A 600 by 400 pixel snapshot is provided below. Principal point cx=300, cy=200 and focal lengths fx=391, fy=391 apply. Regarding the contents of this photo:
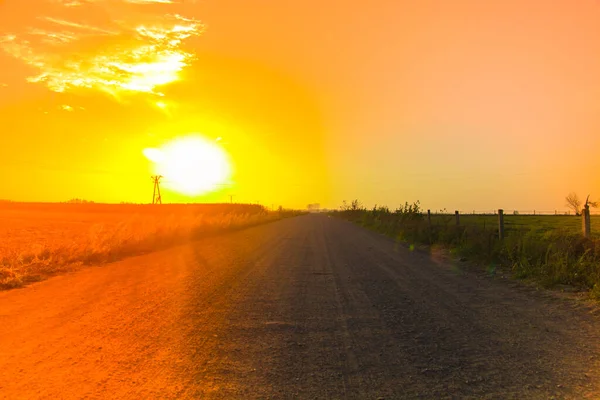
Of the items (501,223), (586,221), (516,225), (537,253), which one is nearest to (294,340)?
(537,253)

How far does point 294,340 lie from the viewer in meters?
5.05

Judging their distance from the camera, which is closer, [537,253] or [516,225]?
[537,253]

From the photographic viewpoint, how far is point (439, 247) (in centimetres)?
1670

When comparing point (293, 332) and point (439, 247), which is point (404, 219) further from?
point (293, 332)

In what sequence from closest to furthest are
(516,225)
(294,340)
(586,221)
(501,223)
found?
(294,340), (586,221), (501,223), (516,225)

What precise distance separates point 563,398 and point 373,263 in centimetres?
882

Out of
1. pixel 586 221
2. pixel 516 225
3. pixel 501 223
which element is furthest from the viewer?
pixel 516 225

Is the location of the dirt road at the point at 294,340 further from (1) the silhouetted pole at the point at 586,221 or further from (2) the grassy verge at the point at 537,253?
(1) the silhouetted pole at the point at 586,221

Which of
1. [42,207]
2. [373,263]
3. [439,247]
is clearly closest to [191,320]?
[373,263]

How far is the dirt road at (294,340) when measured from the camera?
3717 millimetres

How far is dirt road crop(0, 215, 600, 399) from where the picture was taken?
3.72 m

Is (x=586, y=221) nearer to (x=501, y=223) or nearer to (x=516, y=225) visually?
(x=501, y=223)

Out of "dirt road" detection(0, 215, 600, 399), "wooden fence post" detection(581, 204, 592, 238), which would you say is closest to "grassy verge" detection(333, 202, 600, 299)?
"wooden fence post" detection(581, 204, 592, 238)

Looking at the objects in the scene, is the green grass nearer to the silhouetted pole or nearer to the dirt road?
the silhouetted pole
